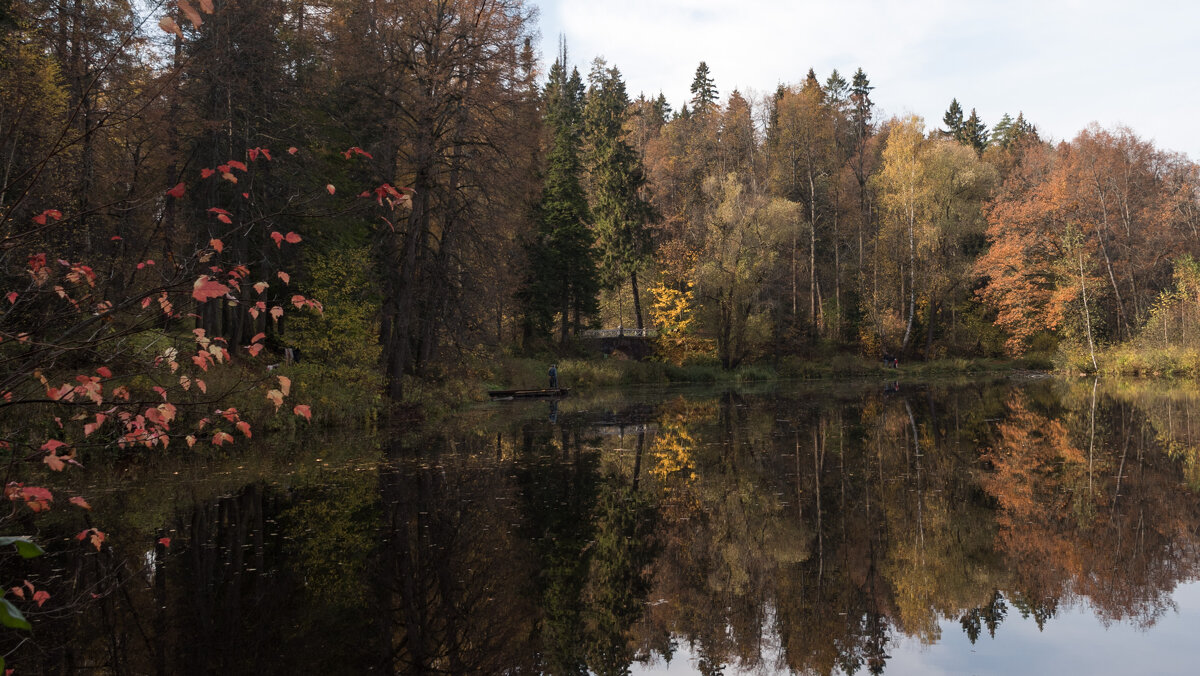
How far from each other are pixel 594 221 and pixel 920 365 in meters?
22.8

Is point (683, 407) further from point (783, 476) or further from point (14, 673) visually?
point (14, 673)

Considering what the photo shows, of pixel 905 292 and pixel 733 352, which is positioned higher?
pixel 905 292

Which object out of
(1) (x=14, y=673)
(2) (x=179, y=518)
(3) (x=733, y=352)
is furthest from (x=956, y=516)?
(3) (x=733, y=352)

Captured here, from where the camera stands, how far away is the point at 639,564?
321 inches

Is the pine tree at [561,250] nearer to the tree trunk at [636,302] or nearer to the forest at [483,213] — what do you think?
the forest at [483,213]

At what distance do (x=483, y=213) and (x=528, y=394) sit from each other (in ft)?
34.5

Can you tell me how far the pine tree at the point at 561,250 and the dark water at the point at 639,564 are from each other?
27.1 metres

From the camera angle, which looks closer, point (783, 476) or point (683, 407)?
point (783, 476)

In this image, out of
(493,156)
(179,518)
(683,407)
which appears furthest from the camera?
(683,407)

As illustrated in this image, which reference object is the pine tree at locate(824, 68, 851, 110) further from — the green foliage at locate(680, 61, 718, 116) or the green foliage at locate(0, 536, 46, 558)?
the green foliage at locate(0, 536, 46, 558)

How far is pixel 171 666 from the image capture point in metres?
5.63

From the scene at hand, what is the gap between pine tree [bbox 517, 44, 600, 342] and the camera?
4253 centimetres

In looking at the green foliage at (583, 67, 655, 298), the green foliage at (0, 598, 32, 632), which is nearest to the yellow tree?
the green foliage at (583, 67, 655, 298)

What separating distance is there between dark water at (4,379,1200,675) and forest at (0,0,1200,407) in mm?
2435
